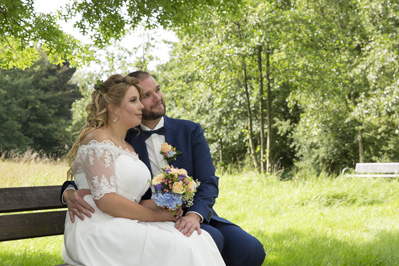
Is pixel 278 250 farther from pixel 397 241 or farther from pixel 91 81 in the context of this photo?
pixel 91 81

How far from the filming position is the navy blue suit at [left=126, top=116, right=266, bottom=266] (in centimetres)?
345

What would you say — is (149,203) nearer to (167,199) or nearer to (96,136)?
(167,199)

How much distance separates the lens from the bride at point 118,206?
2.87 meters

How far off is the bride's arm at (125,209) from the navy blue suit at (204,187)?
355 millimetres

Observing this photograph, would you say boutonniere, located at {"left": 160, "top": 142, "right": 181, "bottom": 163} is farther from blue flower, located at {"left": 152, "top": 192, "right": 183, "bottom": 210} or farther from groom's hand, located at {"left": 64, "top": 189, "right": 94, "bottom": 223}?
groom's hand, located at {"left": 64, "top": 189, "right": 94, "bottom": 223}

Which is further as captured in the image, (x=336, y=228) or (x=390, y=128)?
(x=390, y=128)

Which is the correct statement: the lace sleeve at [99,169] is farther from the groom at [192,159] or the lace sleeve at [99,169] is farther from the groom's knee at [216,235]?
the groom's knee at [216,235]

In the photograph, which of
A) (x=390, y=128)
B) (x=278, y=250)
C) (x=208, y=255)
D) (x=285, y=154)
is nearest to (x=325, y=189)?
(x=278, y=250)

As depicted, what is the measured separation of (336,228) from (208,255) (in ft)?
14.8

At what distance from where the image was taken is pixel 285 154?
27.2 m

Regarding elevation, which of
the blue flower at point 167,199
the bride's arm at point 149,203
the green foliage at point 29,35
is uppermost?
the green foliage at point 29,35

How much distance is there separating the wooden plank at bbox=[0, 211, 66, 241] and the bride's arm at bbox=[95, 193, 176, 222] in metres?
0.82

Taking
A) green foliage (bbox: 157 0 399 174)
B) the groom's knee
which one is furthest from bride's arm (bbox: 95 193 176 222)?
green foliage (bbox: 157 0 399 174)

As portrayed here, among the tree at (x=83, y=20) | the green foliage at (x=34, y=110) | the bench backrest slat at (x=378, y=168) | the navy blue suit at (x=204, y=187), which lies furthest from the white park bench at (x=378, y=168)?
the green foliage at (x=34, y=110)
